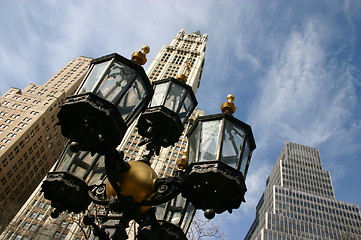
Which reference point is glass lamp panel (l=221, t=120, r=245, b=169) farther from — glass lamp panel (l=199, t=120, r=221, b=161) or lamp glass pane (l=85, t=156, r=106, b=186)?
lamp glass pane (l=85, t=156, r=106, b=186)

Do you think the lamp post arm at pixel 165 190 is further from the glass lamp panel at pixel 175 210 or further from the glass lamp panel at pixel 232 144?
the glass lamp panel at pixel 175 210

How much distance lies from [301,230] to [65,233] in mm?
54755

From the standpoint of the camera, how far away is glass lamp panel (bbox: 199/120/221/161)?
10.8ft

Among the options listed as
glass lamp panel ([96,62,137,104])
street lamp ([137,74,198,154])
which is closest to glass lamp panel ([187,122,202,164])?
street lamp ([137,74,198,154])

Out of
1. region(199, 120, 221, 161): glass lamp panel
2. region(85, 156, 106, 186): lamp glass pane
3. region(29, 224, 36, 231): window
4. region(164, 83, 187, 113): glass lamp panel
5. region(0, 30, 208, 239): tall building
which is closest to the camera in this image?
region(199, 120, 221, 161): glass lamp panel

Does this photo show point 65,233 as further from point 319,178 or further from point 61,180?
point 319,178

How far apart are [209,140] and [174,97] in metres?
1.11

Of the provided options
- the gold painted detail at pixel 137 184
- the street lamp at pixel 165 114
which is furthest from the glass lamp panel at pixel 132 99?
the gold painted detail at pixel 137 184

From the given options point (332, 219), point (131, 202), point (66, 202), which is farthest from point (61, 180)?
point (332, 219)

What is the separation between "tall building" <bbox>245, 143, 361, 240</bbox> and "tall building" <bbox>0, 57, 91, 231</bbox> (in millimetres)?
53133

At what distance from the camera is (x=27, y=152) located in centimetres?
6166

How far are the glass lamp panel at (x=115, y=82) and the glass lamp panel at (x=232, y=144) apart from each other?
51.9 inches

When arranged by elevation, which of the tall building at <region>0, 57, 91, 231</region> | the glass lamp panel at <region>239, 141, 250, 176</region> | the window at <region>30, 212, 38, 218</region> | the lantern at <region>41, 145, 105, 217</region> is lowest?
the lantern at <region>41, 145, 105, 217</region>

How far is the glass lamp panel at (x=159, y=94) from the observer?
428 centimetres
